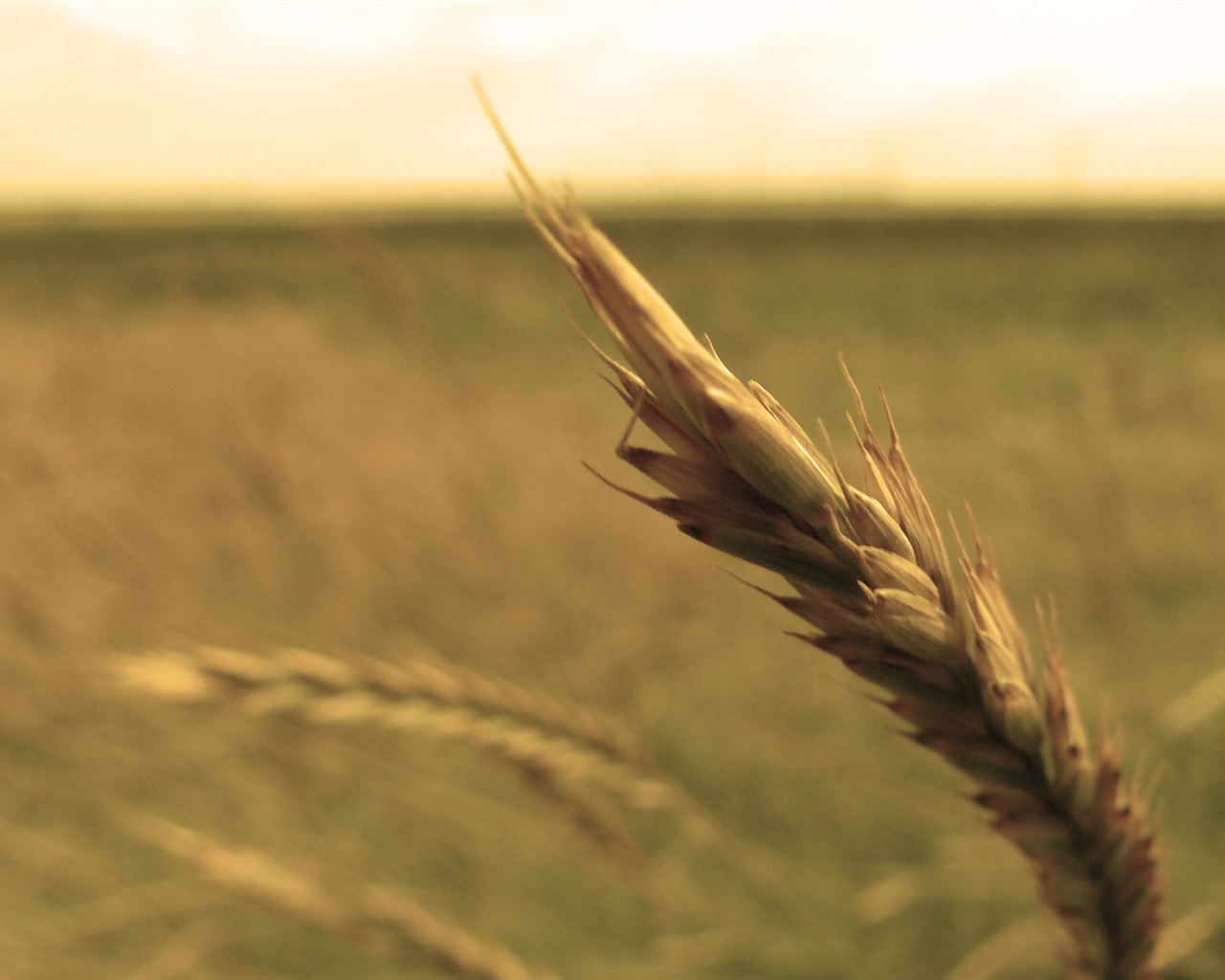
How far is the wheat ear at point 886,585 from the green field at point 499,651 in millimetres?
17

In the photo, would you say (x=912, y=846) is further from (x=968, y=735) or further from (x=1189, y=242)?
(x=1189, y=242)

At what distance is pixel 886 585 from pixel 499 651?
0.95 metres

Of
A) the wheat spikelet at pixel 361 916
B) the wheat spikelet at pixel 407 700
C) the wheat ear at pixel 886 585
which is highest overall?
the wheat spikelet at pixel 407 700

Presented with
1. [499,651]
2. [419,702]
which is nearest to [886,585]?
[419,702]

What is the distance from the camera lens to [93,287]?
577 cm

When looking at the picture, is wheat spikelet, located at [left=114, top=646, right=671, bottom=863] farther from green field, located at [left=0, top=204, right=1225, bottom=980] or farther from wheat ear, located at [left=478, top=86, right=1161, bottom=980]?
wheat ear, located at [left=478, top=86, right=1161, bottom=980]

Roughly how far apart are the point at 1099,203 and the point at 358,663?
8.06 metres

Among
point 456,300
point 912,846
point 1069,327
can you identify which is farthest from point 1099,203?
point 912,846

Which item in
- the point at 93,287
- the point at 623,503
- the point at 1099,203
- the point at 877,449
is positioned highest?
the point at 1099,203

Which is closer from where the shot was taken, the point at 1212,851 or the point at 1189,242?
the point at 1212,851

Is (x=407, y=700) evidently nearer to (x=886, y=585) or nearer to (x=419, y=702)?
(x=419, y=702)

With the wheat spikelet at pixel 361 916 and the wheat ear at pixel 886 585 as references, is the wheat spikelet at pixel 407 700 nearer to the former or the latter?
the wheat spikelet at pixel 361 916

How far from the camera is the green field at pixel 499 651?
666 mm

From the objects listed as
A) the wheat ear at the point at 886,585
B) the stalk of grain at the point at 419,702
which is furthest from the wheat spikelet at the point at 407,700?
the wheat ear at the point at 886,585
